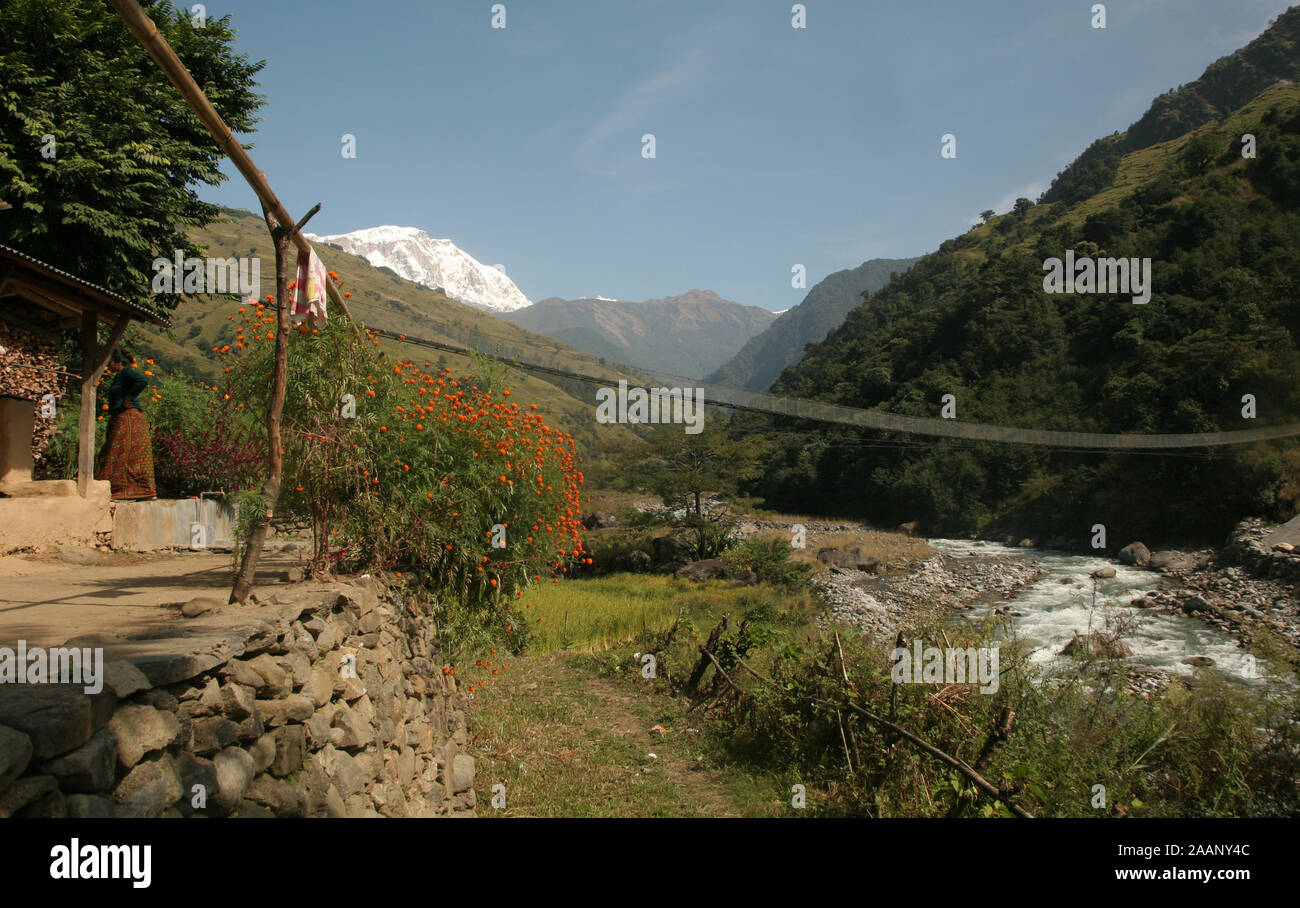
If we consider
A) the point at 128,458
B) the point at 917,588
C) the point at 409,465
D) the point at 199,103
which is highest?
the point at 199,103

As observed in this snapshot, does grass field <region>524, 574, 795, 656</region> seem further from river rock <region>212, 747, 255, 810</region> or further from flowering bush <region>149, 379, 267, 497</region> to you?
river rock <region>212, 747, 255, 810</region>

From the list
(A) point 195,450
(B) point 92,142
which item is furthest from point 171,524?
(B) point 92,142

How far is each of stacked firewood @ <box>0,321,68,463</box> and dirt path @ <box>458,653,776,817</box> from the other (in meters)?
6.82

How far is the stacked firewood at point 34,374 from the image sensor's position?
8.99m

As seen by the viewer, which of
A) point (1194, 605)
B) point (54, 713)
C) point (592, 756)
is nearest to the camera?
point (54, 713)

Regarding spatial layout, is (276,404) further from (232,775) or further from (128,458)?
(128,458)

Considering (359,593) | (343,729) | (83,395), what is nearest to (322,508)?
(359,593)

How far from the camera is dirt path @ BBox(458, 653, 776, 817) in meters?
6.71

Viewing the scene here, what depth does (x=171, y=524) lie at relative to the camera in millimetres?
9133

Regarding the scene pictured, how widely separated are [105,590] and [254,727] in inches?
127

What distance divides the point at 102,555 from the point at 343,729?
5.30 m

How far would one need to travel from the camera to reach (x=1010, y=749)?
5992mm
